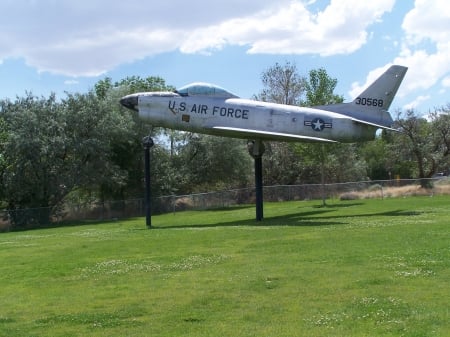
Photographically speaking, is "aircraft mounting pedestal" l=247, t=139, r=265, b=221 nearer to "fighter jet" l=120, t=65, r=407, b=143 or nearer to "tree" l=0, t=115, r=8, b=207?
"fighter jet" l=120, t=65, r=407, b=143

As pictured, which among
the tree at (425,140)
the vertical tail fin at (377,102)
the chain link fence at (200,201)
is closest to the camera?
the vertical tail fin at (377,102)

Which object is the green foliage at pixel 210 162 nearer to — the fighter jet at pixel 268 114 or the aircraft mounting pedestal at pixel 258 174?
the fighter jet at pixel 268 114

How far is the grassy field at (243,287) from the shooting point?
741 centimetres

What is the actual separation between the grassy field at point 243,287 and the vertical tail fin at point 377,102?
1044 cm

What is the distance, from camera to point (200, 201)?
43281 mm

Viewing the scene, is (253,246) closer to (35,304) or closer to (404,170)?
(35,304)

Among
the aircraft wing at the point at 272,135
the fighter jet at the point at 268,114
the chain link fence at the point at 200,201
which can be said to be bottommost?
the chain link fence at the point at 200,201

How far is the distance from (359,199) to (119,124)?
59.6 feet

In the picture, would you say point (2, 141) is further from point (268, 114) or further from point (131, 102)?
point (268, 114)

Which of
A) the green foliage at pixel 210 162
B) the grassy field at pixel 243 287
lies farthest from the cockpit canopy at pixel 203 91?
the green foliage at pixel 210 162

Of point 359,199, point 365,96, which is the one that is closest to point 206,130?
point 365,96

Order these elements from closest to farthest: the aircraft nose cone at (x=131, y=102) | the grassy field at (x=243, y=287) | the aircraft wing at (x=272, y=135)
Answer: the grassy field at (x=243, y=287)
the aircraft wing at (x=272, y=135)
the aircraft nose cone at (x=131, y=102)

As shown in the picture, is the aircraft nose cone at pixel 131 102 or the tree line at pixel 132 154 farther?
the tree line at pixel 132 154

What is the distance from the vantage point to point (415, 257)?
38.2 ft
